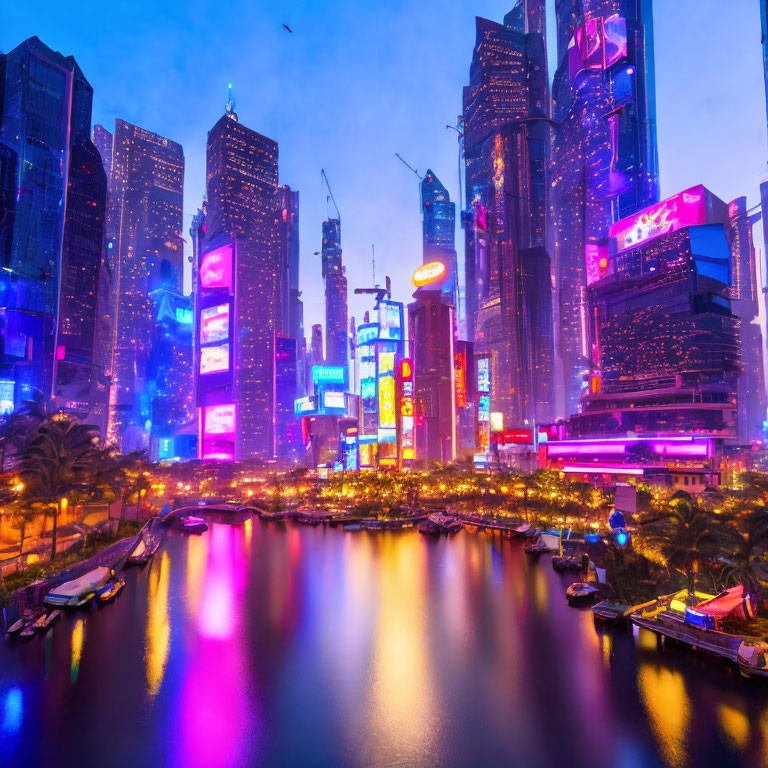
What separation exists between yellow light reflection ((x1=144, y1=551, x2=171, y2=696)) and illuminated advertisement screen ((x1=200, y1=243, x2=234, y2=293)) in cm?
8975

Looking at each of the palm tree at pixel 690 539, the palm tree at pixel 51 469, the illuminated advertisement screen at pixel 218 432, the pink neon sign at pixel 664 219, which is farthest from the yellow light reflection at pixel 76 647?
the pink neon sign at pixel 664 219

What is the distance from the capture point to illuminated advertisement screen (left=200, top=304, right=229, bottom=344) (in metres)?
124

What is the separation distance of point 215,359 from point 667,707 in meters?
118

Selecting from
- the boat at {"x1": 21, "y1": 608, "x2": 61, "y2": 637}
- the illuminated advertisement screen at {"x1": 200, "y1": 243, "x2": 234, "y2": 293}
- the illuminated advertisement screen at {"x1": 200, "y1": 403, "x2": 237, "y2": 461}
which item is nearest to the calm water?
the boat at {"x1": 21, "y1": 608, "x2": 61, "y2": 637}

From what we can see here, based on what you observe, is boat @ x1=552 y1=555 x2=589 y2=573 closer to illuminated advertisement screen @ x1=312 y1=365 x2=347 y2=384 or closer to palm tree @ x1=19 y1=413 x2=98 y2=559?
palm tree @ x1=19 y1=413 x2=98 y2=559

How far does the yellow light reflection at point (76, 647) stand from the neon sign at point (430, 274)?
13799 cm

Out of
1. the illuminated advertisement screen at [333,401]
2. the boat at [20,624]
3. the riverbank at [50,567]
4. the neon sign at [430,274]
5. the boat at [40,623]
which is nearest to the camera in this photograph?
the boat at [20,624]

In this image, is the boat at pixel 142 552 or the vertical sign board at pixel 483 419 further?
the vertical sign board at pixel 483 419

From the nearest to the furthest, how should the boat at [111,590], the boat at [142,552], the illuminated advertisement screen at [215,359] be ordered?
the boat at [111,590]
the boat at [142,552]
the illuminated advertisement screen at [215,359]

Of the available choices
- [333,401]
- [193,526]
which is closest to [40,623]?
[193,526]

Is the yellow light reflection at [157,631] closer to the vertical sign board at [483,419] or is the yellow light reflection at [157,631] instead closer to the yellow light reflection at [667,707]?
the yellow light reflection at [667,707]

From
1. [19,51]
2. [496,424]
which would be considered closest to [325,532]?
[496,424]

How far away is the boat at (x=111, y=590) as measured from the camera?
3806 centimetres

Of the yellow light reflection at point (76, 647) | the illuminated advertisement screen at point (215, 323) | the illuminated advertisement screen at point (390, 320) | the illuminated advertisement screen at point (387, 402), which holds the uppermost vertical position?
the illuminated advertisement screen at point (390, 320)
